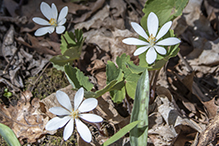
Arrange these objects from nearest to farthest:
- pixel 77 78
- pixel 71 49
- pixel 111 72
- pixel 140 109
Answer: pixel 140 109, pixel 77 78, pixel 111 72, pixel 71 49

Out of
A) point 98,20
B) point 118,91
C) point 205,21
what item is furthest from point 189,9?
point 118,91

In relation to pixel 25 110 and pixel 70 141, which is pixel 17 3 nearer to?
pixel 25 110

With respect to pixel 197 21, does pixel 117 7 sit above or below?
above

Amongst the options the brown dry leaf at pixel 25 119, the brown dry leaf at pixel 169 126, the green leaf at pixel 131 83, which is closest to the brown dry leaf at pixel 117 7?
the green leaf at pixel 131 83

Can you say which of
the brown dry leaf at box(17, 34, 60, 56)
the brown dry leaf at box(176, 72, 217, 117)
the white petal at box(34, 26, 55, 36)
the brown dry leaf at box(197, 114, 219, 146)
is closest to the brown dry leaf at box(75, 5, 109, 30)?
Result: the brown dry leaf at box(17, 34, 60, 56)

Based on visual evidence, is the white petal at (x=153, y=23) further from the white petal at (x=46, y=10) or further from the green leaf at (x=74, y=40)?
the white petal at (x=46, y=10)

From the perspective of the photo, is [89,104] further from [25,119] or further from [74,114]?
[25,119]


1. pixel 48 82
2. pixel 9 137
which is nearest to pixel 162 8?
pixel 48 82
